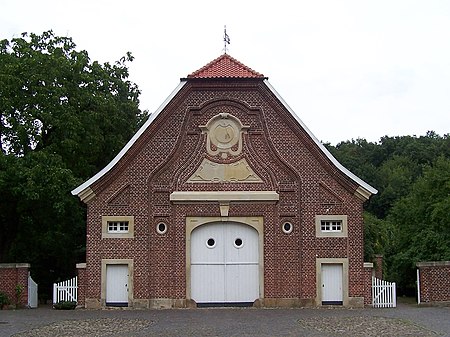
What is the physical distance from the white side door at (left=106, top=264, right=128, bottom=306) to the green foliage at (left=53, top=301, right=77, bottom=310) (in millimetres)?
1194

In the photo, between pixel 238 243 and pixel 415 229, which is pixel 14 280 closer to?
pixel 238 243

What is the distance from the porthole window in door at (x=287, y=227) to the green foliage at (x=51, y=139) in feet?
29.0

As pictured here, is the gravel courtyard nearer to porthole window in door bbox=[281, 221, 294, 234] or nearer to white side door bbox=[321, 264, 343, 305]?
white side door bbox=[321, 264, 343, 305]

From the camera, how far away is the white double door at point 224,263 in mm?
24703

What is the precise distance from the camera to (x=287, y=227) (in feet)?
81.4

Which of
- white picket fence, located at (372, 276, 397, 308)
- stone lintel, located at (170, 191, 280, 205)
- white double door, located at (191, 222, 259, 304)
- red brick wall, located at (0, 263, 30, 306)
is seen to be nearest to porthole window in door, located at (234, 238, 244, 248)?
white double door, located at (191, 222, 259, 304)

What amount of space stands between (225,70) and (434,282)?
10774mm

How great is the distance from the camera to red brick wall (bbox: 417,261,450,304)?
24.3 meters

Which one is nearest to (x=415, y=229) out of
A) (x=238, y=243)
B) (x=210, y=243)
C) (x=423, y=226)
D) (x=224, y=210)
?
(x=423, y=226)

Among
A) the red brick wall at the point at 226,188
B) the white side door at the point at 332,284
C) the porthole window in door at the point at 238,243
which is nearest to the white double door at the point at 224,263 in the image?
the porthole window in door at the point at 238,243

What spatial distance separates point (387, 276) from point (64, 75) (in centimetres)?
1801

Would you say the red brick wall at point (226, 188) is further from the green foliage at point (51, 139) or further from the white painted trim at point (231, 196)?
the green foliage at point (51, 139)

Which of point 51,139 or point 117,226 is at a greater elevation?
point 51,139

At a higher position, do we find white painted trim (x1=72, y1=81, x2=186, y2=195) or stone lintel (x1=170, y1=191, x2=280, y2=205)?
white painted trim (x1=72, y1=81, x2=186, y2=195)
